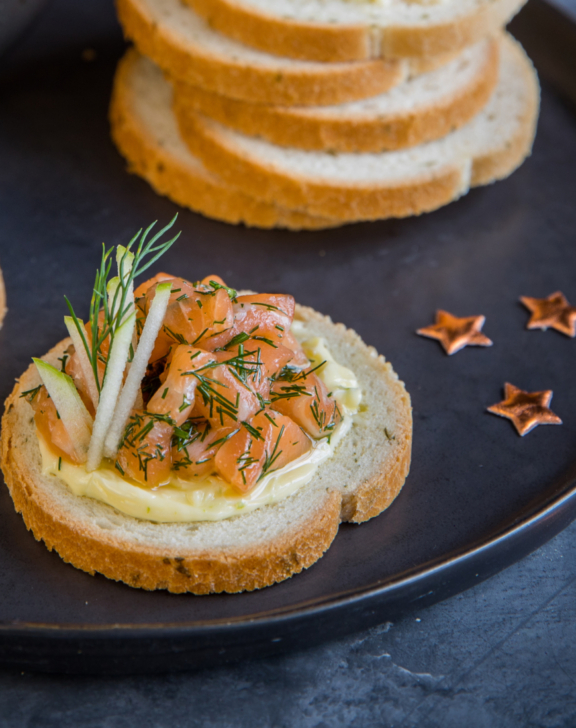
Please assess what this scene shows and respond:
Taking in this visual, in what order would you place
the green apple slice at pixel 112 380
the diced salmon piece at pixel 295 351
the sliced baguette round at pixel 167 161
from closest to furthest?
the green apple slice at pixel 112 380 < the diced salmon piece at pixel 295 351 < the sliced baguette round at pixel 167 161

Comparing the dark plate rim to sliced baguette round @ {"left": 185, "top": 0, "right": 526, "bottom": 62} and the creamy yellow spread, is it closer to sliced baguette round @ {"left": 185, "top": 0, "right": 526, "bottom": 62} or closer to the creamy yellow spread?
the creamy yellow spread

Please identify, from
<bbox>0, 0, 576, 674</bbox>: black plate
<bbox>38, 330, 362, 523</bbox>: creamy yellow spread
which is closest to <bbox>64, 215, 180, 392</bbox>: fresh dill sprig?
<bbox>38, 330, 362, 523</bbox>: creamy yellow spread

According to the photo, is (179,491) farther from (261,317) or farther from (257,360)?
(261,317)

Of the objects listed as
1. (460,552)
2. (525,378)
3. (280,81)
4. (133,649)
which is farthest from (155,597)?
(280,81)

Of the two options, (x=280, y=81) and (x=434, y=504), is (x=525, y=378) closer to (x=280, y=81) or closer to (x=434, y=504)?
(x=434, y=504)

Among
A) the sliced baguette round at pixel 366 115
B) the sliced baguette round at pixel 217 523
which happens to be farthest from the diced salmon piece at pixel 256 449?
the sliced baguette round at pixel 366 115

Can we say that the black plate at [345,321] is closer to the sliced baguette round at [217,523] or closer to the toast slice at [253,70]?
the sliced baguette round at [217,523]

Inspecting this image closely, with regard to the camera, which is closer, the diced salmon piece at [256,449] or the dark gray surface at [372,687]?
the dark gray surface at [372,687]
